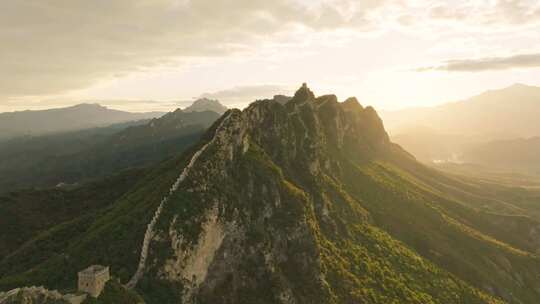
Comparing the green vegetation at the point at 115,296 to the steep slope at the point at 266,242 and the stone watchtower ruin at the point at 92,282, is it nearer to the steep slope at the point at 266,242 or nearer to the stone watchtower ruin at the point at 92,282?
the stone watchtower ruin at the point at 92,282

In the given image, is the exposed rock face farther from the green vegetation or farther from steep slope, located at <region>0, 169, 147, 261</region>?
steep slope, located at <region>0, 169, 147, 261</region>

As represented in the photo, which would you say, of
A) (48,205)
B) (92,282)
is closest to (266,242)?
(92,282)

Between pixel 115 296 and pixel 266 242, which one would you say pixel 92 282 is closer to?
pixel 115 296

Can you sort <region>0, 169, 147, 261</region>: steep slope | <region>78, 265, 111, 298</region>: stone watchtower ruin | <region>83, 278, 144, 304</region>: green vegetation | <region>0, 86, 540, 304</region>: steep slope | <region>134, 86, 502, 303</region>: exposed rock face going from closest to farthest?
<region>83, 278, 144, 304</region>: green vegetation → <region>78, 265, 111, 298</region>: stone watchtower ruin → <region>0, 86, 540, 304</region>: steep slope → <region>134, 86, 502, 303</region>: exposed rock face → <region>0, 169, 147, 261</region>: steep slope

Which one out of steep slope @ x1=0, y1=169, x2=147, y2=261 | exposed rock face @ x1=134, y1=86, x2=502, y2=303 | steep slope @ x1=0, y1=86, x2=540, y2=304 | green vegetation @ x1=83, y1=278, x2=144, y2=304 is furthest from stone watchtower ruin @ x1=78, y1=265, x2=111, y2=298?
steep slope @ x1=0, y1=169, x2=147, y2=261

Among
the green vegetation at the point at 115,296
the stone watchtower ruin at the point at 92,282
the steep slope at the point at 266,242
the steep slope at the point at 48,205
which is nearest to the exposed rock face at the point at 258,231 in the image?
the steep slope at the point at 266,242
